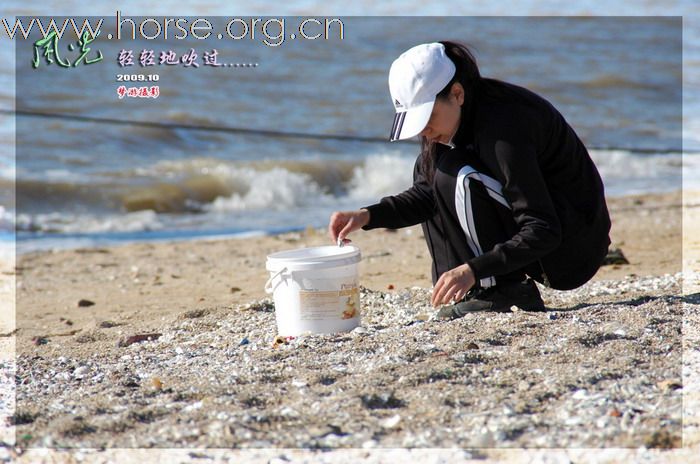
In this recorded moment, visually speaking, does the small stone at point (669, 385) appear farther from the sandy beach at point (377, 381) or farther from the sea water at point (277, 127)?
the sea water at point (277, 127)

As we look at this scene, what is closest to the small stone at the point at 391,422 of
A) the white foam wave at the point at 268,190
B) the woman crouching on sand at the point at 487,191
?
the woman crouching on sand at the point at 487,191

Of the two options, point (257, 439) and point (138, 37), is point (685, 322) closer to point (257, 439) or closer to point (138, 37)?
point (257, 439)

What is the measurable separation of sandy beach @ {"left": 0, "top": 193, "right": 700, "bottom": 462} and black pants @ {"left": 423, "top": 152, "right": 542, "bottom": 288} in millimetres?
245

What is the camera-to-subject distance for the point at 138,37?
1272 centimetres

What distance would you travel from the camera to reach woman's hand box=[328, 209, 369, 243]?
342 cm

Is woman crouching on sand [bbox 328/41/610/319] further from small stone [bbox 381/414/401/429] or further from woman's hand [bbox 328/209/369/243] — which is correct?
small stone [bbox 381/414/401/429]

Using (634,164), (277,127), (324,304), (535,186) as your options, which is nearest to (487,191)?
(535,186)

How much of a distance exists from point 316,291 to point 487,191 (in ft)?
2.23

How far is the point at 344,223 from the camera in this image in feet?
11.3

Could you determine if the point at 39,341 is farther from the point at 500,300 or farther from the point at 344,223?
the point at 500,300

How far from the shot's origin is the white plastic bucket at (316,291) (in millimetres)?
3250

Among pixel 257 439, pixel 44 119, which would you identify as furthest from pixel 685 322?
pixel 44 119

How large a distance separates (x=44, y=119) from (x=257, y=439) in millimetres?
8658

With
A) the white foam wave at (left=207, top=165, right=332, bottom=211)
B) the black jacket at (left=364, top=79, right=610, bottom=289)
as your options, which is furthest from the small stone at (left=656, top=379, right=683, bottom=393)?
the white foam wave at (left=207, top=165, right=332, bottom=211)
